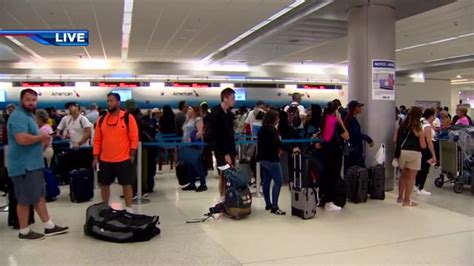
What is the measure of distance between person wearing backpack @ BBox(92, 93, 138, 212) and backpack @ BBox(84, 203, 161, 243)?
477 millimetres

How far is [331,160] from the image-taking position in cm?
590

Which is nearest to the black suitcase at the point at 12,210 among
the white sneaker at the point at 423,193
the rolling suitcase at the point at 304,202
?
the rolling suitcase at the point at 304,202

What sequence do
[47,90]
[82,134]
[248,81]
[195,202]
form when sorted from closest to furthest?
1. [195,202]
2. [82,134]
3. [47,90]
4. [248,81]

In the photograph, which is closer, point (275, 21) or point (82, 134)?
point (82, 134)

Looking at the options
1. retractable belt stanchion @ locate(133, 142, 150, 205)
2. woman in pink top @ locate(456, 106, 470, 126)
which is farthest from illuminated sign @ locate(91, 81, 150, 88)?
woman in pink top @ locate(456, 106, 470, 126)

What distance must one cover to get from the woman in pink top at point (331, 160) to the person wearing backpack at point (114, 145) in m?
2.70

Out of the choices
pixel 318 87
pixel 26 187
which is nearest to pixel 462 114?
pixel 26 187

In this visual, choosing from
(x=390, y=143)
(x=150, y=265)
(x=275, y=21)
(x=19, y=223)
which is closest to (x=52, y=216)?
(x=19, y=223)

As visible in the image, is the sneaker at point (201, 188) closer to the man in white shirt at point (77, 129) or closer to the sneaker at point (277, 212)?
the sneaker at point (277, 212)

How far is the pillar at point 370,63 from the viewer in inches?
293

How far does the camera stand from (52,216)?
5.43 meters

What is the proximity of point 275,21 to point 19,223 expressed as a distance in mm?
7728

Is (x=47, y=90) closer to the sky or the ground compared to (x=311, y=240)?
closer to the sky

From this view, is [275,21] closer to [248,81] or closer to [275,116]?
[275,116]
